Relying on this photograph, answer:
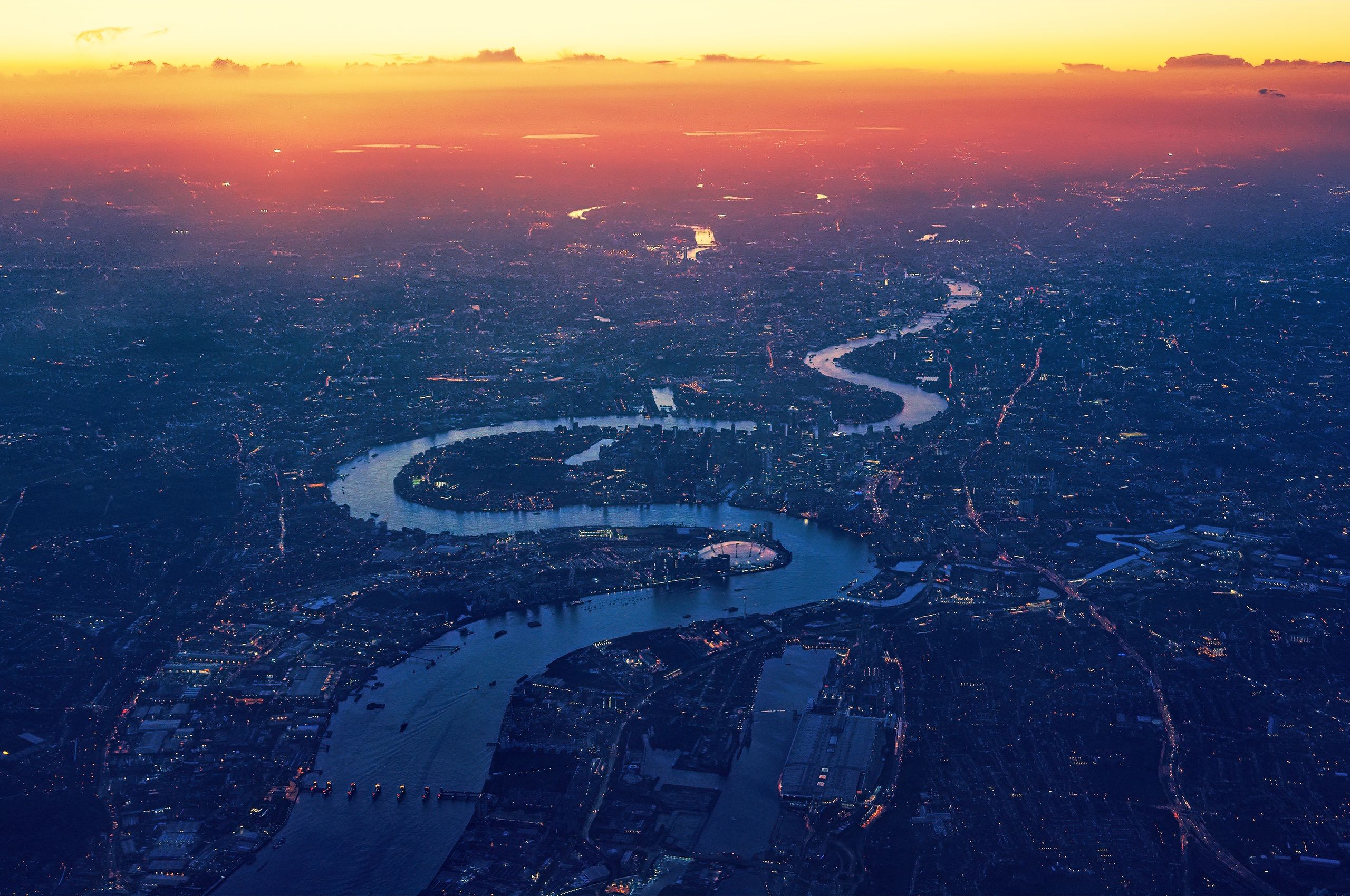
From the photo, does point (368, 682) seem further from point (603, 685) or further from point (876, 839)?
point (876, 839)

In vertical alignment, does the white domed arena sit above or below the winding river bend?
above

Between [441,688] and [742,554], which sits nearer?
[441,688]

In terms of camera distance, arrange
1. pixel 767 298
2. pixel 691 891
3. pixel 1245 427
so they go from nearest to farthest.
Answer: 1. pixel 691 891
2. pixel 1245 427
3. pixel 767 298

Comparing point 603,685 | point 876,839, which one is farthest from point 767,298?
point 876,839

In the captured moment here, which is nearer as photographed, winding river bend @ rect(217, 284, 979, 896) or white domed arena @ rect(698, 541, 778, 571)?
winding river bend @ rect(217, 284, 979, 896)

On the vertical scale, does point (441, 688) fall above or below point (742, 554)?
below

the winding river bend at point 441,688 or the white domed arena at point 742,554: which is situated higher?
the white domed arena at point 742,554

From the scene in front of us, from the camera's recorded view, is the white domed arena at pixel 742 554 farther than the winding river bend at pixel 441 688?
Yes

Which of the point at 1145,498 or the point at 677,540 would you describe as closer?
the point at 677,540
